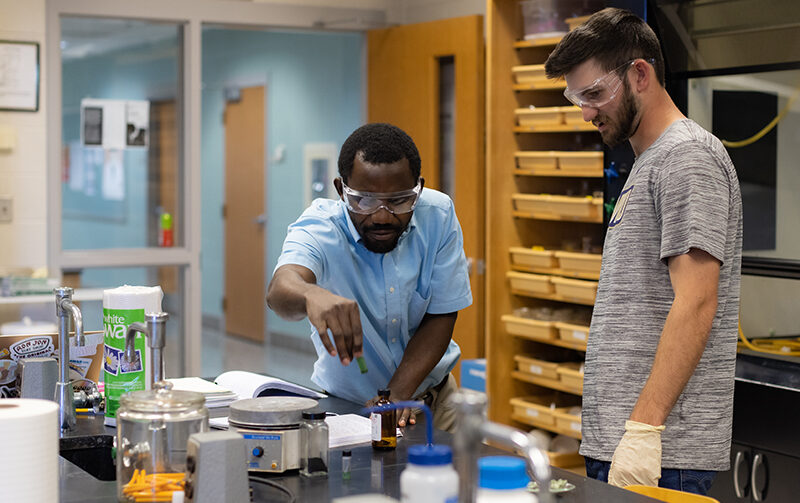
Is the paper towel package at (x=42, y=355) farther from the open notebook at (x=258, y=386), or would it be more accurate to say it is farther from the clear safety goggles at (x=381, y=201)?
the clear safety goggles at (x=381, y=201)

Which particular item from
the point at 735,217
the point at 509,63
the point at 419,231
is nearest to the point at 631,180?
the point at 735,217

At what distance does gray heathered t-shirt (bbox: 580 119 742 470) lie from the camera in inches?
74.8

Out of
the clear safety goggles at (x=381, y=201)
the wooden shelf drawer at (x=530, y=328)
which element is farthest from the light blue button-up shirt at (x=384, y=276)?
the wooden shelf drawer at (x=530, y=328)

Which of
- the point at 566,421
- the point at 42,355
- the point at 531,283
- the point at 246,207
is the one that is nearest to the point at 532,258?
the point at 531,283

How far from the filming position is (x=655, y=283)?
1.97 meters

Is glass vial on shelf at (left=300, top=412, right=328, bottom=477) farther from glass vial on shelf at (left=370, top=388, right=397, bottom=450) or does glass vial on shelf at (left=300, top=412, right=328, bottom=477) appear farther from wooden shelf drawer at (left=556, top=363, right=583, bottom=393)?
wooden shelf drawer at (left=556, top=363, right=583, bottom=393)

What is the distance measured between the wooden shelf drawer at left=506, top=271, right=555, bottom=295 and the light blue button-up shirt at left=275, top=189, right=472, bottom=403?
1.71m

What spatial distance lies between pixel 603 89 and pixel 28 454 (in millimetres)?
1352

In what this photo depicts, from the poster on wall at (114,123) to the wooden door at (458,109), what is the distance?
52.7 inches

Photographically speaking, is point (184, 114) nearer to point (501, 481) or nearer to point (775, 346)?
point (775, 346)

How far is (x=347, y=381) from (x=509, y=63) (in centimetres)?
234

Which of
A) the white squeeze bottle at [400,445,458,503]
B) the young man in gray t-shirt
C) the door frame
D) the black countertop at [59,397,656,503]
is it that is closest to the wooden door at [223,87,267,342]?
the door frame

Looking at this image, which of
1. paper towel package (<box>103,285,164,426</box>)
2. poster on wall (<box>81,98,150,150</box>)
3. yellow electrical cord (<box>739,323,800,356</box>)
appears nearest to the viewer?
paper towel package (<box>103,285,164,426</box>)

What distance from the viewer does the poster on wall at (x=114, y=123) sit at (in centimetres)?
478
